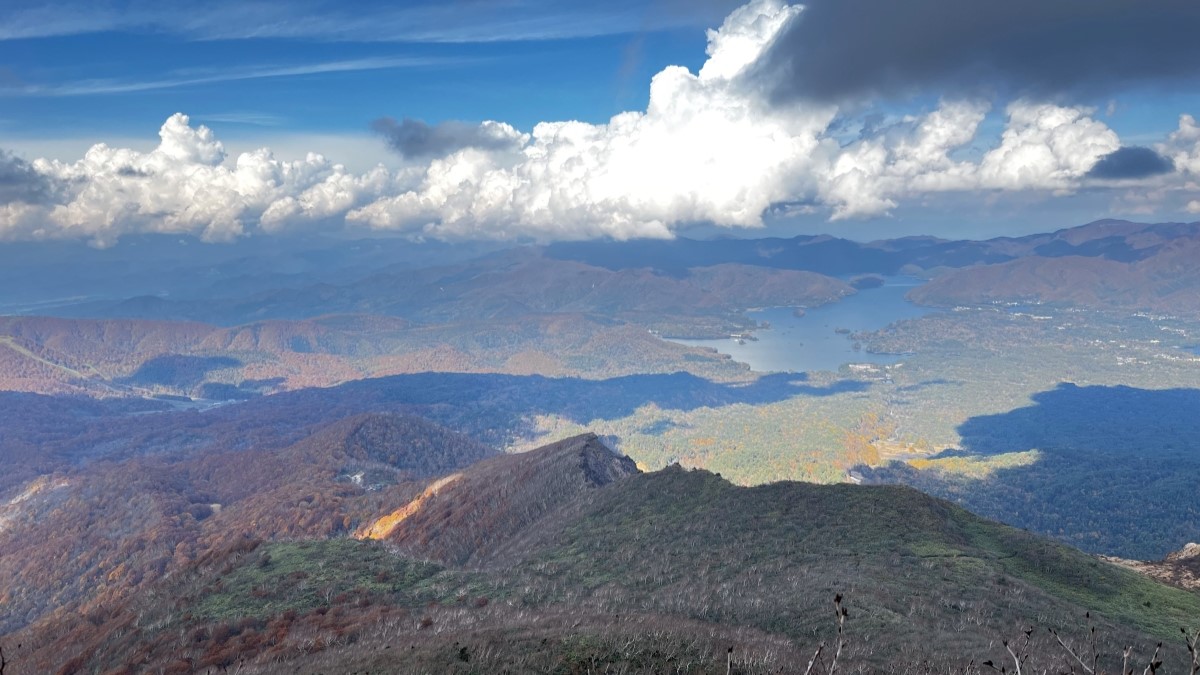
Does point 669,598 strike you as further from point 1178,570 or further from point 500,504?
point 500,504

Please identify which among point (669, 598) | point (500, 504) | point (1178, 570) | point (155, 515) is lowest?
point (155, 515)

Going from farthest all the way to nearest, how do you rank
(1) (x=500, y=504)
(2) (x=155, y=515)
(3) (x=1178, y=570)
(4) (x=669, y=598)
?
(2) (x=155, y=515), (1) (x=500, y=504), (3) (x=1178, y=570), (4) (x=669, y=598)

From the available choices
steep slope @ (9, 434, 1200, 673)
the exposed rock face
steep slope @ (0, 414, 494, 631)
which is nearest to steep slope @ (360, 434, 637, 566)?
steep slope @ (9, 434, 1200, 673)

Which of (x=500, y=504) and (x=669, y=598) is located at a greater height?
(x=669, y=598)

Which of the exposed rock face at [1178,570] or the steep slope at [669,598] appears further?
the exposed rock face at [1178,570]

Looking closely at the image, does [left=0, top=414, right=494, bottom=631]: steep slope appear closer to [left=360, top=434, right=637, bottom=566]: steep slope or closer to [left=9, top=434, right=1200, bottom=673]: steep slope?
[left=360, top=434, right=637, bottom=566]: steep slope

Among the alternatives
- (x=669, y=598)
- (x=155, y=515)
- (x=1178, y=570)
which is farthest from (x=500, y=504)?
(x=155, y=515)

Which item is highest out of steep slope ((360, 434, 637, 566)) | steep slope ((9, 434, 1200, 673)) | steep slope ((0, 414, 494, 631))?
steep slope ((9, 434, 1200, 673))

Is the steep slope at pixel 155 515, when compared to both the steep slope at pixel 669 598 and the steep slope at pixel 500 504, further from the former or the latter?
the steep slope at pixel 669 598

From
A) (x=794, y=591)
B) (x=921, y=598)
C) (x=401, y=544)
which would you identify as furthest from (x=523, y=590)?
(x=401, y=544)

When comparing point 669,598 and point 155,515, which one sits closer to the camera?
point 669,598

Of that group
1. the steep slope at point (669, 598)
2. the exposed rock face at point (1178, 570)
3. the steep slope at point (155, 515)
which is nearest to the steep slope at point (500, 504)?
the steep slope at point (669, 598)
